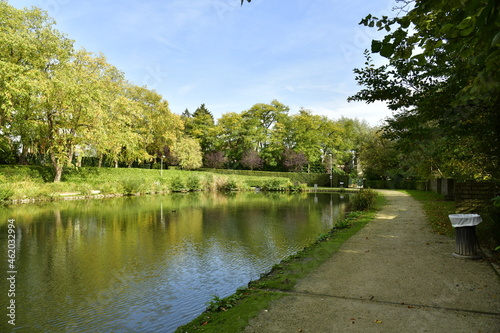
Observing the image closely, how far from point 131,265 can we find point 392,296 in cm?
498

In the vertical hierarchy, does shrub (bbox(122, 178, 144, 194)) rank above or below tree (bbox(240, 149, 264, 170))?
below

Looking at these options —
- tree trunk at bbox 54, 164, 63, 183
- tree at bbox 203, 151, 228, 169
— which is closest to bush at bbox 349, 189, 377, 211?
tree trunk at bbox 54, 164, 63, 183

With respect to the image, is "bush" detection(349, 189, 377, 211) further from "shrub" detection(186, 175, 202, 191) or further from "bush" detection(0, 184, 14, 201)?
"shrub" detection(186, 175, 202, 191)

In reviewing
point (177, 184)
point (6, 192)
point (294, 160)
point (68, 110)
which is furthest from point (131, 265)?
point (294, 160)

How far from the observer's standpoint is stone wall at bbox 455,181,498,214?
23.4ft

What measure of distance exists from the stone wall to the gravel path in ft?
5.33

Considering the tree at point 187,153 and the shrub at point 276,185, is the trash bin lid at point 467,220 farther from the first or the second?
the tree at point 187,153

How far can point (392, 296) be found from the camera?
12.9 feet

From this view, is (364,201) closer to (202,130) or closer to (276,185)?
(276,185)

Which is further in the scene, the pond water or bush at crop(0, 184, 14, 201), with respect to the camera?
bush at crop(0, 184, 14, 201)

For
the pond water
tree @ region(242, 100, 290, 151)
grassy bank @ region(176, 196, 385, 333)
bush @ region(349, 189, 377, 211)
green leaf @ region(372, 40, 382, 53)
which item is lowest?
the pond water

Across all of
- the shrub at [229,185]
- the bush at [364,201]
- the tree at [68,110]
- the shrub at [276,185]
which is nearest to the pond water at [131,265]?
the bush at [364,201]

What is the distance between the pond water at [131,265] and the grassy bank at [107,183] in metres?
5.72

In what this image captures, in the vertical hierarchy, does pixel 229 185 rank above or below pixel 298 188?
above
